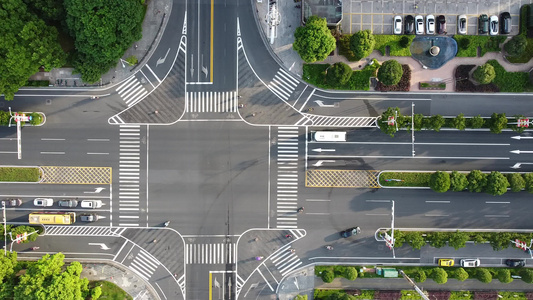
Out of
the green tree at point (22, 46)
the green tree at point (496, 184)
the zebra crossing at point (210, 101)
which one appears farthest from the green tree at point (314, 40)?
the green tree at point (22, 46)

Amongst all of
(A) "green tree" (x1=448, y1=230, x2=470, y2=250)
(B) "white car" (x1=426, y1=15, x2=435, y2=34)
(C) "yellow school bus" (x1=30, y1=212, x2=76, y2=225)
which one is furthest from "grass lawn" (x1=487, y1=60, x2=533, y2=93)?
(C) "yellow school bus" (x1=30, y1=212, x2=76, y2=225)

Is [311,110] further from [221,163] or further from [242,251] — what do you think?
[242,251]

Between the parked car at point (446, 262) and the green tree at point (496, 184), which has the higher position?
the green tree at point (496, 184)

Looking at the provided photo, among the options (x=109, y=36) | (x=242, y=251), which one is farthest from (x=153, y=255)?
(x=109, y=36)

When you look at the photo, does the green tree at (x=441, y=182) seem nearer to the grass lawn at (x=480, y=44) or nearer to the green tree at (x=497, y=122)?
the green tree at (x=497, y=122)

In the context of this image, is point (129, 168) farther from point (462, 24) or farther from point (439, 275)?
point (462, 24)

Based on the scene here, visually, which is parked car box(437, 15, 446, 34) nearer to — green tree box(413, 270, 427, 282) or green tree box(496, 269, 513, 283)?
green tree box(413, 270, 427, 282)
